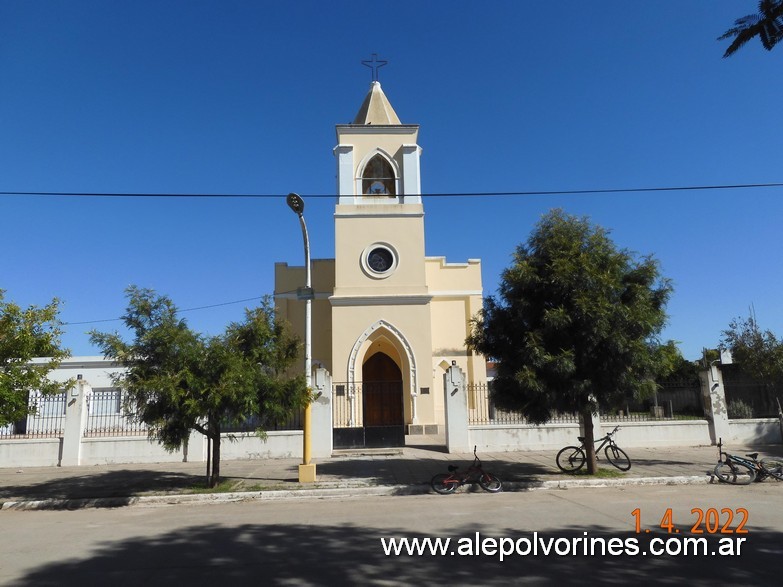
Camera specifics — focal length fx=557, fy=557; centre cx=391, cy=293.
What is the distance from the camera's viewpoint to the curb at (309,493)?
11258 millimetres

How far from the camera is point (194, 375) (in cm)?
1120

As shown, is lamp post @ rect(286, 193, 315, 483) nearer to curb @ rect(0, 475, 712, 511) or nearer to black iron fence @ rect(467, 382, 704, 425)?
curb @ rect(0, 475, 712, 511)

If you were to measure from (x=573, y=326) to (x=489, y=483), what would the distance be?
3818mm

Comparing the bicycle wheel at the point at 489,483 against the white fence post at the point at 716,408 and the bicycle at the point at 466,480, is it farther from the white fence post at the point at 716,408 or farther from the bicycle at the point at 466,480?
the white fence post at the point at 716,408

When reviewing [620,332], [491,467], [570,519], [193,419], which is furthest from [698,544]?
[193,419]

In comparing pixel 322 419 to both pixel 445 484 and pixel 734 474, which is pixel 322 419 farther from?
pixel 734 474

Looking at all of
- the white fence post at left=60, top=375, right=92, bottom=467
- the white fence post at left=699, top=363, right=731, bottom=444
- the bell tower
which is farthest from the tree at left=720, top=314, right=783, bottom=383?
the white fence post at left=60, top=375, right=92, bottom=467

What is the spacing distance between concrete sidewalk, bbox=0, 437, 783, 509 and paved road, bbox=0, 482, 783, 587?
1.99ft

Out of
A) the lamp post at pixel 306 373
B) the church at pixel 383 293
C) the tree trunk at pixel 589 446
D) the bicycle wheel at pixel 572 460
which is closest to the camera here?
the lamp post at pixel 306 373

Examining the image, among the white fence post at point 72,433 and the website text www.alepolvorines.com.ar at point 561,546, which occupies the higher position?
the white fence post at point 72,433

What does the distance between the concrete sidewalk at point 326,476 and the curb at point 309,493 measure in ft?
0.07

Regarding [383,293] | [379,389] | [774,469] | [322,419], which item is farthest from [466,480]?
[379,389]

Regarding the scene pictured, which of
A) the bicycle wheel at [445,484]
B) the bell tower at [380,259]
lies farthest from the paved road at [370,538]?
the bell tower at [380,259]

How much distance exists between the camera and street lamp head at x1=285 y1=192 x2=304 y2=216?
12.4 metres
